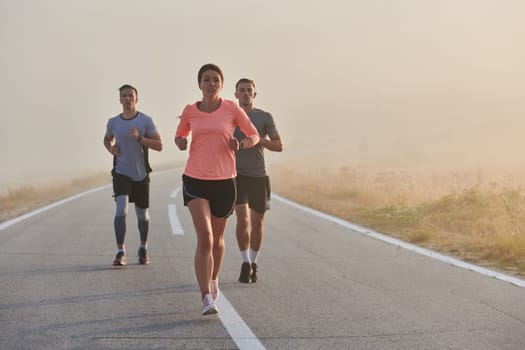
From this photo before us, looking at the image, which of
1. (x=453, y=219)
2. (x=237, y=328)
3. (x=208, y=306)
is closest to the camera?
(x=237, y=328)

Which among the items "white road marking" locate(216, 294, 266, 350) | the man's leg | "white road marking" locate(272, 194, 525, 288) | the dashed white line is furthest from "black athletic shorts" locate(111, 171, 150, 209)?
"white road marking" locate(272, 194, 525, 288)

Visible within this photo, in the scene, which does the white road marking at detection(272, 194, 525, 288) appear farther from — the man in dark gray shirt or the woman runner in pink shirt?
the woman runner in pink shirt

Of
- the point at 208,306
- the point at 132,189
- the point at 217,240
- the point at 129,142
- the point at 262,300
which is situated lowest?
the point at 262,300

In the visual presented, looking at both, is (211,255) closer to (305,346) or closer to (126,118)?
(305,346)

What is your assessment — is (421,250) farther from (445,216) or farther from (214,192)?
(214,192)

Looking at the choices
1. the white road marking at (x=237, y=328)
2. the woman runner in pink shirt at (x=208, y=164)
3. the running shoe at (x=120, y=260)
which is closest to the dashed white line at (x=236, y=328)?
the white road marking at (x=237, y=328)

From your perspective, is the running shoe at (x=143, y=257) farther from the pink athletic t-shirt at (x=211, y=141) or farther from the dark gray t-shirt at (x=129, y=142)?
the pink athletic t-shirt at (x=211, y=141)

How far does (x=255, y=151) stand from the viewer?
6.73 metres

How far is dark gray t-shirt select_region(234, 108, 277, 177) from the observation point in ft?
21.9

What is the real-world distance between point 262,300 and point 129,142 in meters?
2.74

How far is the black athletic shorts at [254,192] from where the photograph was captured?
22.0ft

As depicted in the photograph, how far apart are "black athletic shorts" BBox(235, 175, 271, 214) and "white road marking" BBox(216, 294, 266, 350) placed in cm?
123

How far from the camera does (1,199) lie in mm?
19266

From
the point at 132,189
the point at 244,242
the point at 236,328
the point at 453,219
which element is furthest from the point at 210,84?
the point at 453,219
